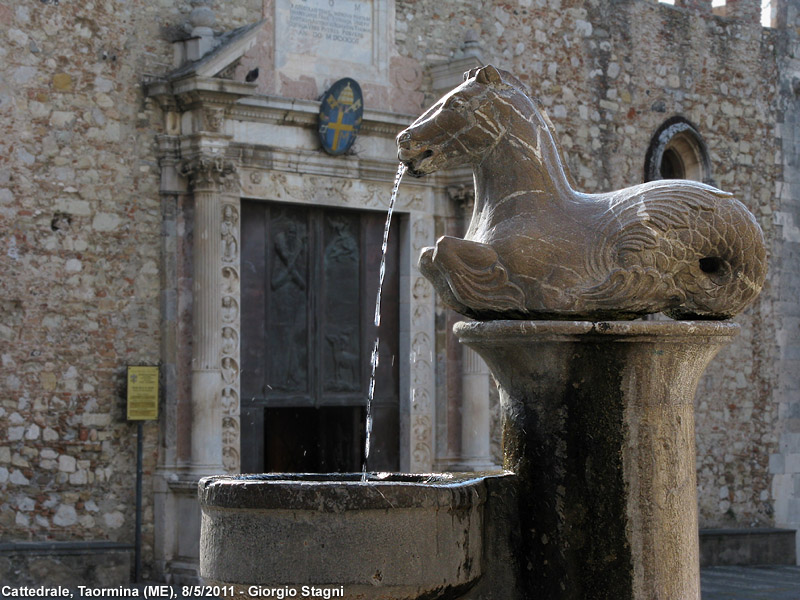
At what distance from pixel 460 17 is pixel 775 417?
5.97 meters

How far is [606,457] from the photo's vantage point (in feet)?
13.7

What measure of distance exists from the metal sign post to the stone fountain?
6.28 meters

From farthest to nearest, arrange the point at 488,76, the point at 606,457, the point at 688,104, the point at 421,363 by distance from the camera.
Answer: the point at 688,104 < the point at 421,363 < the point at 488,76 < the point at 606,457

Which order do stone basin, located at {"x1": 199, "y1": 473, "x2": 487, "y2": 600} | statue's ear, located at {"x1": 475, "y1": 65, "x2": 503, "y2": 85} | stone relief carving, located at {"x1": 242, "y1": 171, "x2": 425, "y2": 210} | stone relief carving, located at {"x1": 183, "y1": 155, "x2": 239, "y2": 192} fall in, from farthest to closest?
stone relief carving, located at {"x1": 242, "y1": 171, "x2": 425, "y2": 210} → stone relief carving, located at {"x1": 183, "y1": 155, "x2": 239, "y2": 192} → statue's ear, located at {"x1": 475, "y1": 65, "x2": 503, "y2": 85} → stone basin, located at {"x1": 199, "y1": 473, "x2": 487, "y2": 600}

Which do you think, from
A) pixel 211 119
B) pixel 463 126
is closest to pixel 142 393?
pixel 211 119

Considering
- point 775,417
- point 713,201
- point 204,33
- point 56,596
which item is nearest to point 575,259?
point 713,201

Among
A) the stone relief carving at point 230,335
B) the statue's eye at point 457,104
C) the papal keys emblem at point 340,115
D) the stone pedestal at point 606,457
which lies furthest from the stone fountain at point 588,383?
the papal keys emblem at point 340,115

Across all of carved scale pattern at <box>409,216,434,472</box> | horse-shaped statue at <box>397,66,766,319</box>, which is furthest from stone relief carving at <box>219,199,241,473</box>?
horse-shaped statue at <box>397,66,766,319</box>

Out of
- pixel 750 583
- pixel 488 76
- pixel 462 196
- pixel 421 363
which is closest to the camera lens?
pixel 488 76

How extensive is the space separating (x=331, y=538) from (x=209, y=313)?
22.9 feet

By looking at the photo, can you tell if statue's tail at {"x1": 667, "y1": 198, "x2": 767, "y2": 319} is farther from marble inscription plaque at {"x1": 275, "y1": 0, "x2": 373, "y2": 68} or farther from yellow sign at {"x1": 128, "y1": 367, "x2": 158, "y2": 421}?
marble inscription plaque at {"x1": 275, "y1": 0, "x2": 373, "y2": 68}

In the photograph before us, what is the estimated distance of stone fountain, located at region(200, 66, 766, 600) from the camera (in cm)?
414

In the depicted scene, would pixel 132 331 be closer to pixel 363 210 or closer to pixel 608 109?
pixel 363 210

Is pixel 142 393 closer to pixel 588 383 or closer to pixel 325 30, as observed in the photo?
pixel 325 30
